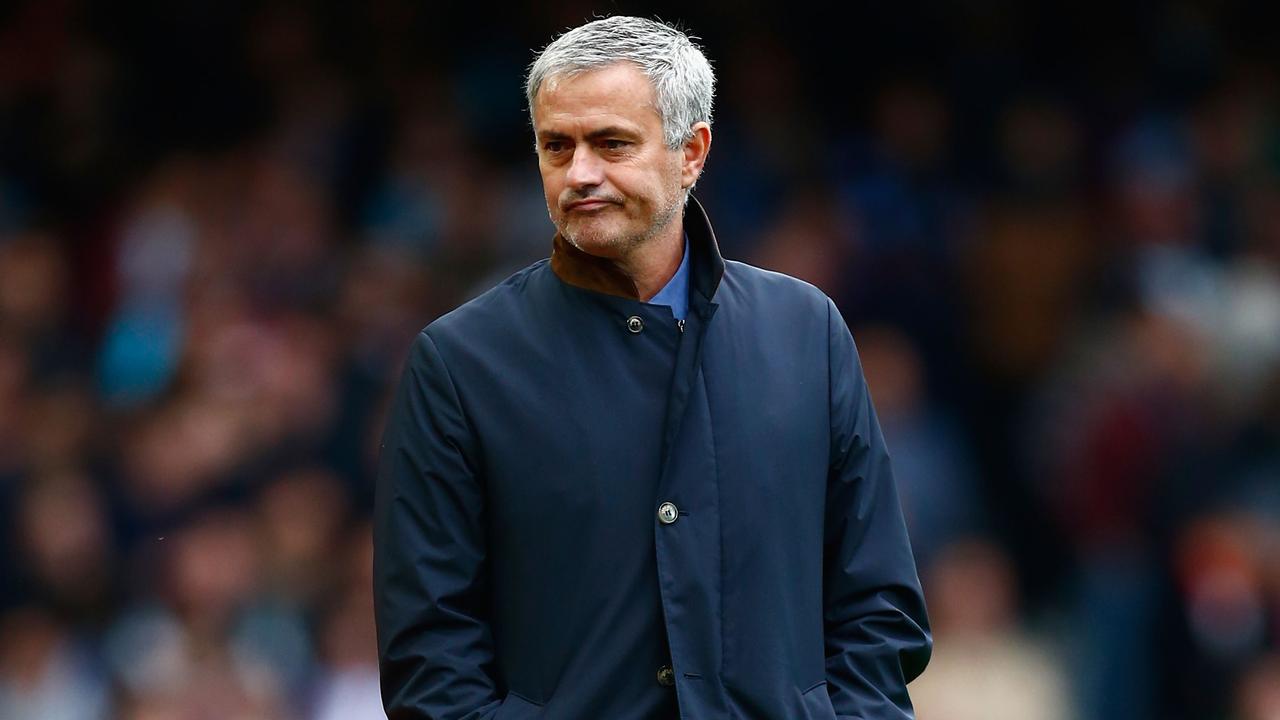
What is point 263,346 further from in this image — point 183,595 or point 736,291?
point 736,291

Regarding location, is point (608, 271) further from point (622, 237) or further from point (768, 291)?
point (768, 291)

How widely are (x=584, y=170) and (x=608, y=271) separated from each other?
0.20 meters

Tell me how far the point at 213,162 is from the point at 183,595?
2389 millimetres

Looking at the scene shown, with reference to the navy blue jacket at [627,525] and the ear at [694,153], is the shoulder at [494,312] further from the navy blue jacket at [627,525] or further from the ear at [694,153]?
the ear at [694,153]

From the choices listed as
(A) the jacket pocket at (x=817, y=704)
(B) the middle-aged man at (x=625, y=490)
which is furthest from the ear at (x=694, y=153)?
(A) the jacket pocket at (x=817, y=704)

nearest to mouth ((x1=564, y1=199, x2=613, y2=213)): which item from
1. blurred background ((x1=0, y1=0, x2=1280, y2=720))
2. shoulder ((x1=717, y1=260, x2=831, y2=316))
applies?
shoulder ((x1=717, y1=260, x2=831, y2=316))

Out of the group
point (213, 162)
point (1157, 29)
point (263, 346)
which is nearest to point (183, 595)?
point (263, 346)

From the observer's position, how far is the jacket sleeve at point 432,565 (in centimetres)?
262

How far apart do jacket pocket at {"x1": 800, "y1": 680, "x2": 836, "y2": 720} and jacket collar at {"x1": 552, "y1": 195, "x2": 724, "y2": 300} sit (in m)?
0.57

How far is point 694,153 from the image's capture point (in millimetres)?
2818

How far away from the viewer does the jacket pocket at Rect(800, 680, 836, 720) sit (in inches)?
105

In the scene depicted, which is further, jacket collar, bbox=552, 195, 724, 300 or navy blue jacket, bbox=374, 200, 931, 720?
jacket collar, bbox=552, 195, 724, 300

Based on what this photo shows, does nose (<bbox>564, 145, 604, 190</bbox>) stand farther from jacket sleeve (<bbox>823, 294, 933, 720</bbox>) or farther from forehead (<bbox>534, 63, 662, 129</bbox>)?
jacket sleeve (<bbox>823, 294, 933, 720</bbox>)

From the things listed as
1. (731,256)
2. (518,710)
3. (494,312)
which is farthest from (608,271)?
(731,256)
